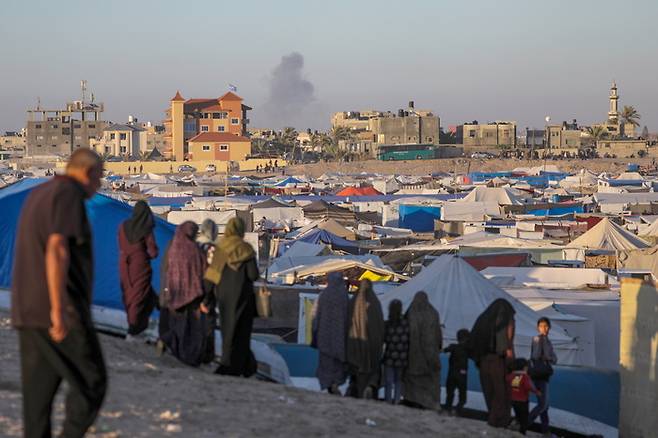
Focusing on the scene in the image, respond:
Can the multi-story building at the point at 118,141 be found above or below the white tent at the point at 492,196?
above

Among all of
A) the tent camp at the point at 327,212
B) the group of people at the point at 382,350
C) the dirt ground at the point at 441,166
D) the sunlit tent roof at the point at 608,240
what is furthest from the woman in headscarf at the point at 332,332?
the dirt ground at the point at 441,166

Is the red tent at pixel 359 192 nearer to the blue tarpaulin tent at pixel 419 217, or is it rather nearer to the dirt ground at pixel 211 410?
the blue tarpaulin tent at pixel 419 217

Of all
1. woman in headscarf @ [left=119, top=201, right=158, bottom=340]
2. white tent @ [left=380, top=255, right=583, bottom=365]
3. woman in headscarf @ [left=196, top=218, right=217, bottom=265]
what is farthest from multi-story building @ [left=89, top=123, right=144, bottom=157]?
woman in headscarf @ [left=196, top=218, right=217, bottom=265]

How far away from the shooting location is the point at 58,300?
4.51 meters

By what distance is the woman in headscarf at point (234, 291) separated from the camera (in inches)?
306

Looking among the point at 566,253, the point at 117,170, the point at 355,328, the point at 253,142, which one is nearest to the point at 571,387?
the point at 355,328

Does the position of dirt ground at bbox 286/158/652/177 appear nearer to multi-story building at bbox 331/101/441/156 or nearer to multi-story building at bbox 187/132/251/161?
multi-story building at bbox 187/132/251/161

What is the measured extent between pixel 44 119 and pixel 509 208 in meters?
102

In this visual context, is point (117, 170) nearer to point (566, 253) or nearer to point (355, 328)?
point (566, 253)

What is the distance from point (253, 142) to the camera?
111125 mm

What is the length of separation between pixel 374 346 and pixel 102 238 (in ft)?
13.1

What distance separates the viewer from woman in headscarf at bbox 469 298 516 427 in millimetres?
8102

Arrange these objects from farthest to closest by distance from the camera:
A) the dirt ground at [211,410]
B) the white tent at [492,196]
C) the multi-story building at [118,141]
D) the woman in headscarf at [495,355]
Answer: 1. the multi-story building at [118,141]
2. the white tent at [492,196]
3. the woman in headscarf at [495,355]
4. the dirt ground at [211,410]

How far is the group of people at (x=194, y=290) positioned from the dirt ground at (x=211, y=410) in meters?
0.20
